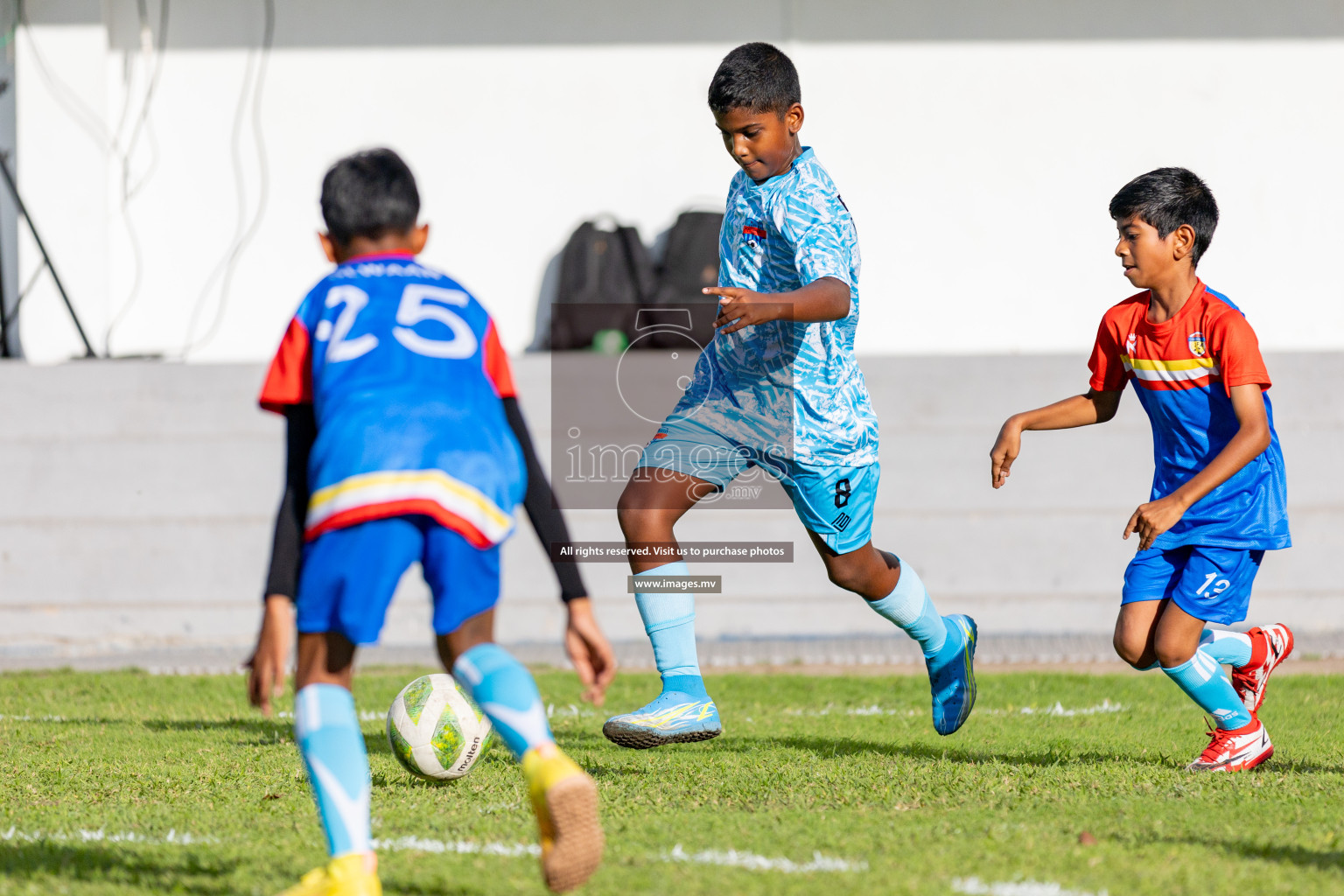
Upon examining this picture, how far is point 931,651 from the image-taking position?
4.31 meters

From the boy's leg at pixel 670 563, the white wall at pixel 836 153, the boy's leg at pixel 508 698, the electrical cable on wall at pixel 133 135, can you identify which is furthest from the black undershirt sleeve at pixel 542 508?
the electrical cable on wall at pixel 133 135

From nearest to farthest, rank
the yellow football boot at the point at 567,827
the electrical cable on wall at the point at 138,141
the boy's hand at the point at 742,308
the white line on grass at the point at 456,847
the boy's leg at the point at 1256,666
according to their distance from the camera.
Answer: the yellow football boot at the point at 567,827, the white line on grass at the point at 456,847, the boy's hand at the point at 742,308, the boy's leg at the point at 1256,666, the electrical cable on wall at the point at 138,141

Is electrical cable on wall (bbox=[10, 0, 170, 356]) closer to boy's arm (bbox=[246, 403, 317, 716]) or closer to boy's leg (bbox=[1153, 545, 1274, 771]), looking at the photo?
boy's arm (bbox=[246, 403, 317, 716])

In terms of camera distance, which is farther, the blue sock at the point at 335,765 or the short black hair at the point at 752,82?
the short black hair at the point at 752,82

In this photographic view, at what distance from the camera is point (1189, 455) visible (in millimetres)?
3885

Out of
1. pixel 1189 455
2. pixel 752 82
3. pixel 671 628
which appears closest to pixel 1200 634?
pixel 1189 455

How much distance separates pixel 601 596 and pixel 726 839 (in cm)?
491

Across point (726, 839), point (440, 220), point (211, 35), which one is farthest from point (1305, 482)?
point (211, 35)

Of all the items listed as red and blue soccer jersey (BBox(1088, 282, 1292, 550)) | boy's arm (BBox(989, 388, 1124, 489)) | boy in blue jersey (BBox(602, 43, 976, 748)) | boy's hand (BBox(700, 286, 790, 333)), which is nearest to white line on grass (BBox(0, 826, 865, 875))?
boy in blue jersey (BBox(602, 43, 976, 748))

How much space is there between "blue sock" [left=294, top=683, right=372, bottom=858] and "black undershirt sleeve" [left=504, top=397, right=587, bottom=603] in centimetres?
46

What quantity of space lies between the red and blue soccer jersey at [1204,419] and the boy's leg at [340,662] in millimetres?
2367

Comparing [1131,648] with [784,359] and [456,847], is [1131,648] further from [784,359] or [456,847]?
[456,847]

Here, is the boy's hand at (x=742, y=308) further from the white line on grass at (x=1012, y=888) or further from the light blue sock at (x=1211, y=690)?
the light blue sock at (x=1211, y=690)

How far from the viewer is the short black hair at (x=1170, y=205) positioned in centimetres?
390
